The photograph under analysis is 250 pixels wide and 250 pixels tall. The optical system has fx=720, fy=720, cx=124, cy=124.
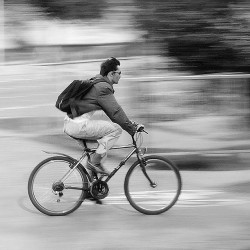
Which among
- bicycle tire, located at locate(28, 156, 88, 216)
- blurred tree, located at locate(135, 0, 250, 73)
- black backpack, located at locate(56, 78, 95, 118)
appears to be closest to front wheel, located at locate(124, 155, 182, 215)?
bicycle tire, located at locate(28, 156, 88, 216)

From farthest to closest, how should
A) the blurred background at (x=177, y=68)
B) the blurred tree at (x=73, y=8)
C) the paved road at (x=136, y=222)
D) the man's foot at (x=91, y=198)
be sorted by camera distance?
the blurred tree at (x=73, y=8) < the blurred background at (x=177, y=68) < the man's foot at (x=91, y=198) < the paved road at (x=136, y=222)

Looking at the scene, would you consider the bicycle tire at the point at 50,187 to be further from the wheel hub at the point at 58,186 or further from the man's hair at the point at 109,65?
the man's hair at the point at 109,65

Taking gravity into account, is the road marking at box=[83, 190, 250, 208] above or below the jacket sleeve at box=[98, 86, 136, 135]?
below

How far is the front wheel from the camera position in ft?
23.0

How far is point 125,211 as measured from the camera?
7.18 meters

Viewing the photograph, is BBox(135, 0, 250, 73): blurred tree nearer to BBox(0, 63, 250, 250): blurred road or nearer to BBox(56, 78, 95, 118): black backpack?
BBox(0, 63, 250, 250): blurred road

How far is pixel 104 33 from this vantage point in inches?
400

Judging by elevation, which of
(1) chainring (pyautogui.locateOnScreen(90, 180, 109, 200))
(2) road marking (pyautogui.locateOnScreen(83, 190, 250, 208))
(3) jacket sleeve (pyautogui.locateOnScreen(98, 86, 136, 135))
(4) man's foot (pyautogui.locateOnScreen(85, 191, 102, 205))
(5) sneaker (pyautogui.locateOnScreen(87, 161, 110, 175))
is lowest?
(2) road marking (pyautogui.locateOnScreen(83, 190, 250, 208))

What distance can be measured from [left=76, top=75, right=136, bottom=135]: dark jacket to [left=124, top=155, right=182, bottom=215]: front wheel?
419mm

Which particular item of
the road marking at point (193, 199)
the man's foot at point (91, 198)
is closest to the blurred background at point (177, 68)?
the road marking at point (193, 199)

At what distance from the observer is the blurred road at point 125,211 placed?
608 cm

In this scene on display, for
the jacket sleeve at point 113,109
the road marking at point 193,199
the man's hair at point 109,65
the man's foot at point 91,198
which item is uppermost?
the man's hair at point 109,65

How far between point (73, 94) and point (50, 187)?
0.97 metres

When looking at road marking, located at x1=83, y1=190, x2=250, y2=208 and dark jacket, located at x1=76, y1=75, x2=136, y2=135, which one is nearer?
dark jacket, located at x1=76, y1=75, x2=136, y2=135
